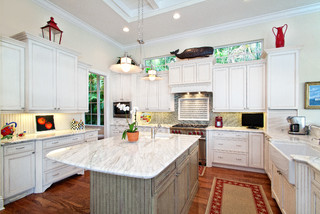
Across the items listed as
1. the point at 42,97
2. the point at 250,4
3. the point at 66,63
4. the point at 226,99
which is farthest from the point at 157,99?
the point at 250,4

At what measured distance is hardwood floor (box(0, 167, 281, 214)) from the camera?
6.86 feet

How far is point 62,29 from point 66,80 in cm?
129

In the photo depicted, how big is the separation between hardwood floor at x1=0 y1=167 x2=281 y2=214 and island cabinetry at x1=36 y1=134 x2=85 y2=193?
141 mm

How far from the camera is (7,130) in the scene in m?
2.31

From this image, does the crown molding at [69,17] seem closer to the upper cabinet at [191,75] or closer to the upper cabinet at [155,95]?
the upper cabinet at [155,95]

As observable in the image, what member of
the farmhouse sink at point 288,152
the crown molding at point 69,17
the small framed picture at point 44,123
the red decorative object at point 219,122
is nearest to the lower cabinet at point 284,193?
the farmhouse sink at point 288,152

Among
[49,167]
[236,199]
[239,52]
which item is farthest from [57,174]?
[239,52]

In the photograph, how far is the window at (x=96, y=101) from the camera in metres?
6.26

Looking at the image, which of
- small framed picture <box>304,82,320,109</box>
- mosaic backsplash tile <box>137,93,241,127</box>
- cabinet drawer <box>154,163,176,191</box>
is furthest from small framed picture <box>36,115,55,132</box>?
small framed picture <box>304,82,320,109</box>

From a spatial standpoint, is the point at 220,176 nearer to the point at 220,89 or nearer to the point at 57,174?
the point at 220,89

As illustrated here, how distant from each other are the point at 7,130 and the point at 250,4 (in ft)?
16.5

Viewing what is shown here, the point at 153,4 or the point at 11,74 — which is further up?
the point at 153,4

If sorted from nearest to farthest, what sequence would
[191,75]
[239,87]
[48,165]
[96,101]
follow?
[48,165] < [239,87] < [191,75] < [96,101]

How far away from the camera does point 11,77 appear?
92.3 inches
